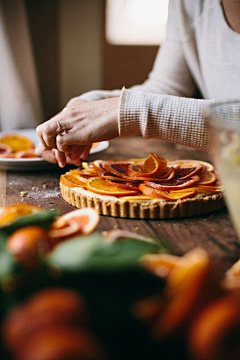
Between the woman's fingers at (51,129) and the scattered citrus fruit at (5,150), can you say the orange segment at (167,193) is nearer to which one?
the woman's fingers at (51,129)

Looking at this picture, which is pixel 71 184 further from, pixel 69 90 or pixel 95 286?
pixel 69 90

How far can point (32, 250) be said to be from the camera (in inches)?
22.9

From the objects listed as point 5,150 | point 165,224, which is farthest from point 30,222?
point 5,150

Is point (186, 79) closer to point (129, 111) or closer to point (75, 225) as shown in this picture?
point (129, 111)

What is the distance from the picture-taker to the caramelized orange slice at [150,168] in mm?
1442

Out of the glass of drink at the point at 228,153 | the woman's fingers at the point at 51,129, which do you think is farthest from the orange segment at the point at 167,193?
the glass of drink at the point at 228,153

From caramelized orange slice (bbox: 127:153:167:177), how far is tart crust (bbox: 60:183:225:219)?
0.19 metres

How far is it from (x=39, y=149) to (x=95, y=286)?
1.45 m

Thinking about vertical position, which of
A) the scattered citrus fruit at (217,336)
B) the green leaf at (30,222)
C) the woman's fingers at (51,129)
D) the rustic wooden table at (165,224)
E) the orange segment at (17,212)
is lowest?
the rustic wooden table at (165,224)

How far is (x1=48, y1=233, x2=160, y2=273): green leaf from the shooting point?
19.1 inches

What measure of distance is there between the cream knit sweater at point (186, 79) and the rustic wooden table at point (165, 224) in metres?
0.33

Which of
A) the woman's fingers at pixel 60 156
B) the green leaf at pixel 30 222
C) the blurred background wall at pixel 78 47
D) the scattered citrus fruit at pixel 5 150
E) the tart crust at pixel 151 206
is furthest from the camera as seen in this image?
the blurred background wall at pixel 78 47

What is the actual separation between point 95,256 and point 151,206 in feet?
2.47

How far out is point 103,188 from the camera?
4.48ft
